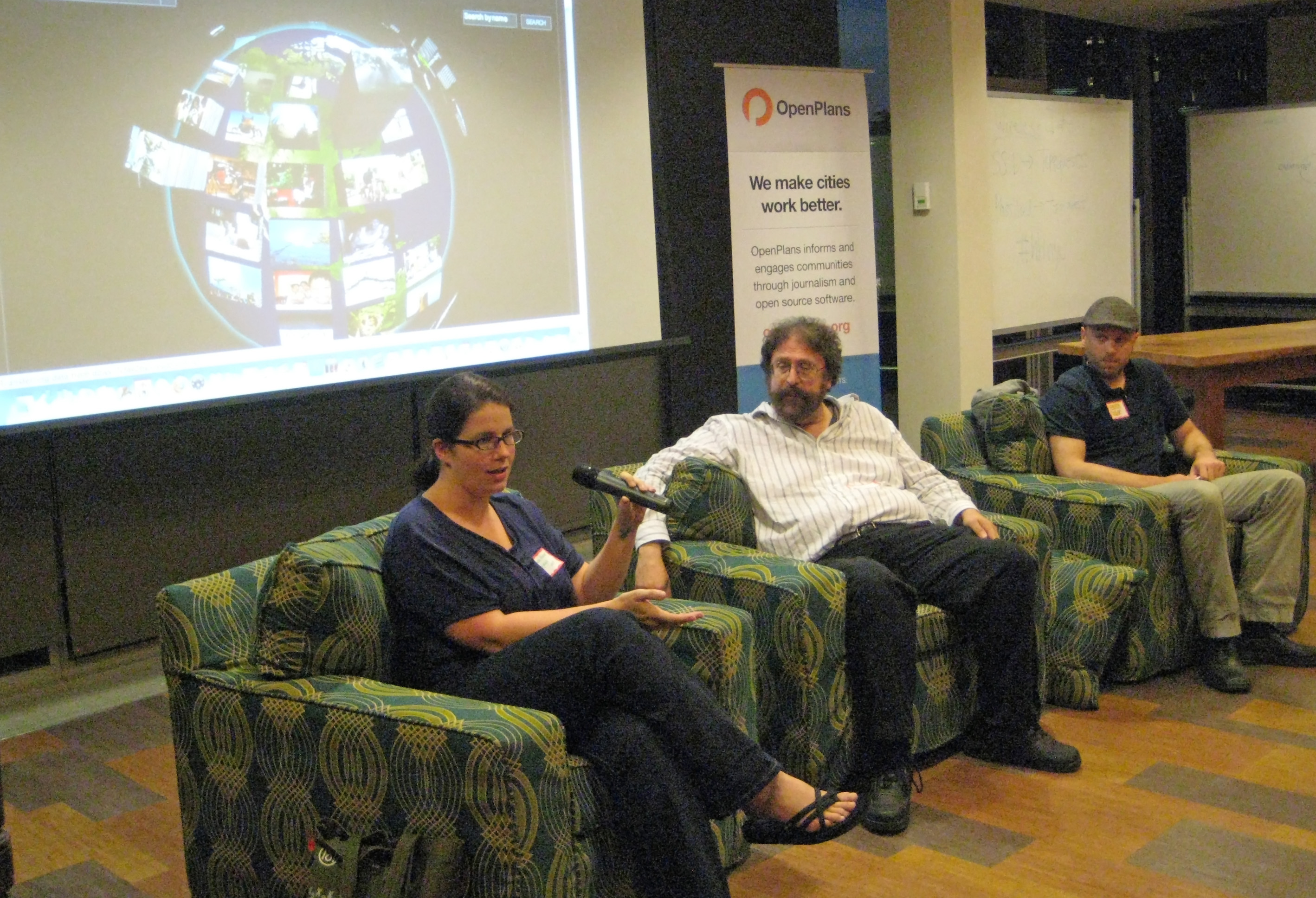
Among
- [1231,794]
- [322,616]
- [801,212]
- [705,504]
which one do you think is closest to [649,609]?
[322,616]

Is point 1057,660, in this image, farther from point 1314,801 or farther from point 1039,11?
point 1039,11

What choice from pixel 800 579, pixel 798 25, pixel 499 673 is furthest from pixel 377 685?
pixel 798 25

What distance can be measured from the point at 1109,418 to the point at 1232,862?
5.16 ft

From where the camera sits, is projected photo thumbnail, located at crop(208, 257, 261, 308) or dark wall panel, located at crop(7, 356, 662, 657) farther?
projected photo thumbnail, located at crop(208, 257, 261, 308)

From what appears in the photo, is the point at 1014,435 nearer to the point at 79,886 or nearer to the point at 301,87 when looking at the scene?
the point at 301,87

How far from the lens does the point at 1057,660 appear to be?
3303mm

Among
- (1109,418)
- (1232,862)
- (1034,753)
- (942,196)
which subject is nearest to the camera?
(1232,862)

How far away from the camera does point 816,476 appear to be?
3037 millimetres

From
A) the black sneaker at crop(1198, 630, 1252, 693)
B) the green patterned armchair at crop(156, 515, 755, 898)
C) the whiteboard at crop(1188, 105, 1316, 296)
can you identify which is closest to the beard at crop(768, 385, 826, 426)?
the green patterned armchair at crop(156, 515, 755, 898)

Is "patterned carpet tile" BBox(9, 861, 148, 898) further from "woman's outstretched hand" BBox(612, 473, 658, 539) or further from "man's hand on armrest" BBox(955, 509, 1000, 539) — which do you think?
"man's hand on armrest" BBox(955, 509, 1000, 539)

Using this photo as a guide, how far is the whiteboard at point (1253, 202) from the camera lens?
8.22m

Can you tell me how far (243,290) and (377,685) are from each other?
6.83 feet

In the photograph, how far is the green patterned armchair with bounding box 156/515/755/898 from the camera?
1.84 metres

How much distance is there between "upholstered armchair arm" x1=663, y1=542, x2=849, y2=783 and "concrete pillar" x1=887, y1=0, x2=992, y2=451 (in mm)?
3477
